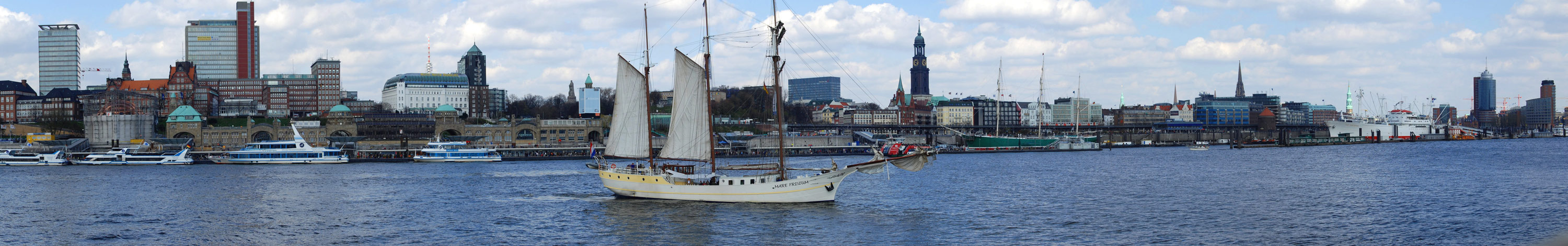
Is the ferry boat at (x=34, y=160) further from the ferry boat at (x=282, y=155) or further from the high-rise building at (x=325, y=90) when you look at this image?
the high-rise building at (x=325, y=90)

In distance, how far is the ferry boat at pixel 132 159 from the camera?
100250mm

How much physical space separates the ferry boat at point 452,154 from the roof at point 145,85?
334 feet

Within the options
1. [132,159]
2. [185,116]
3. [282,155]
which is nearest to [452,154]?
[282,155]

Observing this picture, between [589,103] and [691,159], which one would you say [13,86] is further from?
[691,159]

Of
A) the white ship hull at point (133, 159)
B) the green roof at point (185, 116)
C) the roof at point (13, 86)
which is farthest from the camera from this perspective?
the roof at point (13, 86)

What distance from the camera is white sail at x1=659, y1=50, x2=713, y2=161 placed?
51.4m

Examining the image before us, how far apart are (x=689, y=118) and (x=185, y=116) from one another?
366 feet

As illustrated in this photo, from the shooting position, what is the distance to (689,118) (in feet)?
172

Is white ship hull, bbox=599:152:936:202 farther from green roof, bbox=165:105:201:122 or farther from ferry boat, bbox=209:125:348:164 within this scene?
green roof, bbox=165:105:201:122

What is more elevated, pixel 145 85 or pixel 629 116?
pixel 145 85

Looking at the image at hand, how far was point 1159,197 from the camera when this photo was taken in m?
55.4

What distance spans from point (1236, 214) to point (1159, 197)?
878 centimetres

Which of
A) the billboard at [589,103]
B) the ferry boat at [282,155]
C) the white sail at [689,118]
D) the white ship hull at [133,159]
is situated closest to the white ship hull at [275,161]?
the ferry boat at [282,155]

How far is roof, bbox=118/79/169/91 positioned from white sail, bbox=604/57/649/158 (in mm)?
159549
